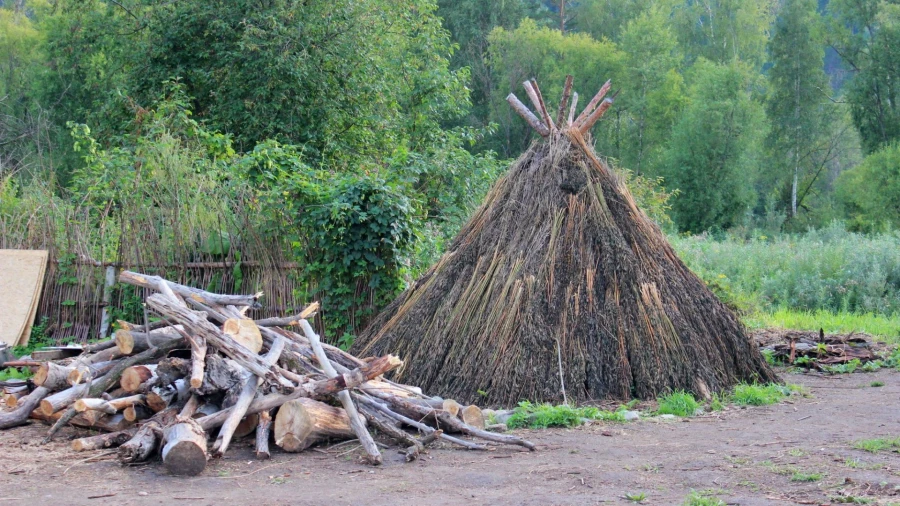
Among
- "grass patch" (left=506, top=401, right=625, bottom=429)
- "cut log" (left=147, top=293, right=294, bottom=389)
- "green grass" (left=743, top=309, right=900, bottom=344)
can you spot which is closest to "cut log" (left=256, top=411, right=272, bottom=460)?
"cut log" (left=147, top=293, right=294, bottom=389)

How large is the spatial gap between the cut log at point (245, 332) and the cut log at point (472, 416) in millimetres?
1695

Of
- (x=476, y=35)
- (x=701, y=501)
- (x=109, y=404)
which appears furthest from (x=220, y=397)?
(x=476, y=35)

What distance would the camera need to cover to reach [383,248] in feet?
31.8

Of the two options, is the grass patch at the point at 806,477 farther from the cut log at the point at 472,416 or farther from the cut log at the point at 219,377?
the cut log at the point at 219,377

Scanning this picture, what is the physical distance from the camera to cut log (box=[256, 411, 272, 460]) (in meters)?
5.85

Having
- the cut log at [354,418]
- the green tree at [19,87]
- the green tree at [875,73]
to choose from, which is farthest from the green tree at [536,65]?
the cut log at [354,418]

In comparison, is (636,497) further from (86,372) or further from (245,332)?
(86,372)

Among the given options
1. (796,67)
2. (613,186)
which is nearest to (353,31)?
(613,186)

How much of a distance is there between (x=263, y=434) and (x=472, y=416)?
5.19ft

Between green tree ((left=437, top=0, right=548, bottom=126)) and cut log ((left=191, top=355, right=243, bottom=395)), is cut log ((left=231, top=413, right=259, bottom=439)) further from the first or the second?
green tree ((left=437, top=0, right=548, bottom=126))

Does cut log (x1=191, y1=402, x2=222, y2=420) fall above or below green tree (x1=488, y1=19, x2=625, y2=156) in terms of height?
below

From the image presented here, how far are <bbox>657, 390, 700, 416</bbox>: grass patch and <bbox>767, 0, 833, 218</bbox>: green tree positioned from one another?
34210mm

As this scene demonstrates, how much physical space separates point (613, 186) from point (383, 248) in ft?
8.96

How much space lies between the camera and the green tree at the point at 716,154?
3606 cm
